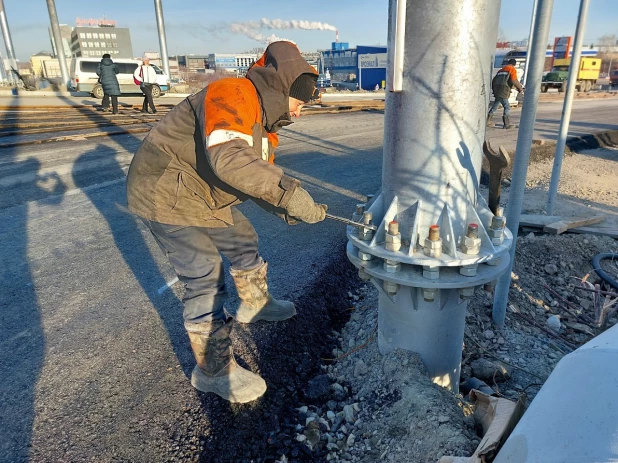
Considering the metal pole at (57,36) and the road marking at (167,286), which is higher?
the metal pole at (57,36)

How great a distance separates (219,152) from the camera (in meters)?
1.91

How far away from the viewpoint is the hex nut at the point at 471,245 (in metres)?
1.96

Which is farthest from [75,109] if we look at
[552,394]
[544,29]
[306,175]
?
[552,394]

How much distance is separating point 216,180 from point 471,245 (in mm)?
1256

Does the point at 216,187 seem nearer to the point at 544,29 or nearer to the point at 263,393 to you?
the point at 263,393

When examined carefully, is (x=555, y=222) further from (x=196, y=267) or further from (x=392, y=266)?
(x=196, y=267)

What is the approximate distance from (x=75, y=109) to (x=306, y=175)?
36.8ft

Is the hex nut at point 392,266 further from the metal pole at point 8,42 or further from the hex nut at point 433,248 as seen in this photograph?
the metal pole at point 8,42

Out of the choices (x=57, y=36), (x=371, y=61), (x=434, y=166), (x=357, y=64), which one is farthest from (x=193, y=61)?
(x=434, y=166)

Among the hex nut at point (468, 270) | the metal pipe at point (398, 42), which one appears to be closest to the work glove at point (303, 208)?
the metal pipe at point (398, 42)

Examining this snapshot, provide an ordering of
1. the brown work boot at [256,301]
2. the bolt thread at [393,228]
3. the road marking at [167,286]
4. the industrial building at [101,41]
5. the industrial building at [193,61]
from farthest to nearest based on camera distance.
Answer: the industrial building at [193,61] < the industrial building at [101,41] < the road marking at [167,286] < the brown work boot at [256,301] < the bolt thread at [393,228]

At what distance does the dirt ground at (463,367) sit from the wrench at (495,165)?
2.97ft

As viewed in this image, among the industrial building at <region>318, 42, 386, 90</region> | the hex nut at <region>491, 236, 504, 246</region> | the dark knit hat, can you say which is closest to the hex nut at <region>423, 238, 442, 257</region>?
the hex nut at <region>491, 236, 504, 246</region>

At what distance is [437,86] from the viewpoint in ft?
6.11
